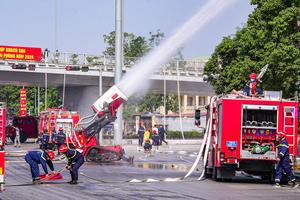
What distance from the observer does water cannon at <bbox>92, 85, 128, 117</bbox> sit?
3069cm

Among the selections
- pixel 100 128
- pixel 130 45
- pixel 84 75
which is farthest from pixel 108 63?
pixel 100 128

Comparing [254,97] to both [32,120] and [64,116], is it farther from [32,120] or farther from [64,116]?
[32,120]

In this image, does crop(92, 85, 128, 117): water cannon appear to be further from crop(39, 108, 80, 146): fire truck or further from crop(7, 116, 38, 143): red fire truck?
crop(7, 116, 38, 143): red fire truck

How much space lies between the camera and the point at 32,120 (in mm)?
60188

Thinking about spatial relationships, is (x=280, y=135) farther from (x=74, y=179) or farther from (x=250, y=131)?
(x=74, y=179)

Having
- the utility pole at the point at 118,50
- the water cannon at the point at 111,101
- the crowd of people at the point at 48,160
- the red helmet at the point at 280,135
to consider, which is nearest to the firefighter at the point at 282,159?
the red helmet at the point at 280,135

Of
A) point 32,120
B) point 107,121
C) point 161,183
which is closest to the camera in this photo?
point 161,183

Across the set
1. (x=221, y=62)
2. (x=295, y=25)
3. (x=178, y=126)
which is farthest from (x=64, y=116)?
(x=178, y=126)

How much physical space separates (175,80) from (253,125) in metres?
47.8

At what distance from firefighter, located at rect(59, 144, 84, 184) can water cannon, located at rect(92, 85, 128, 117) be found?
945cm

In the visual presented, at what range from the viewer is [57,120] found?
46.0m

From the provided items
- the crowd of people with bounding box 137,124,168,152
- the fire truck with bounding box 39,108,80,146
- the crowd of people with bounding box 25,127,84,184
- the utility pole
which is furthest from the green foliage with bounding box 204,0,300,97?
the fire truck with bounding box 39,108,80,146

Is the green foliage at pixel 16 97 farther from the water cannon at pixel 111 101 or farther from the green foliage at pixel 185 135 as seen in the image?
the water cannon at pixel 111 101

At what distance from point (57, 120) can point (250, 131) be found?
2571 centimetres
